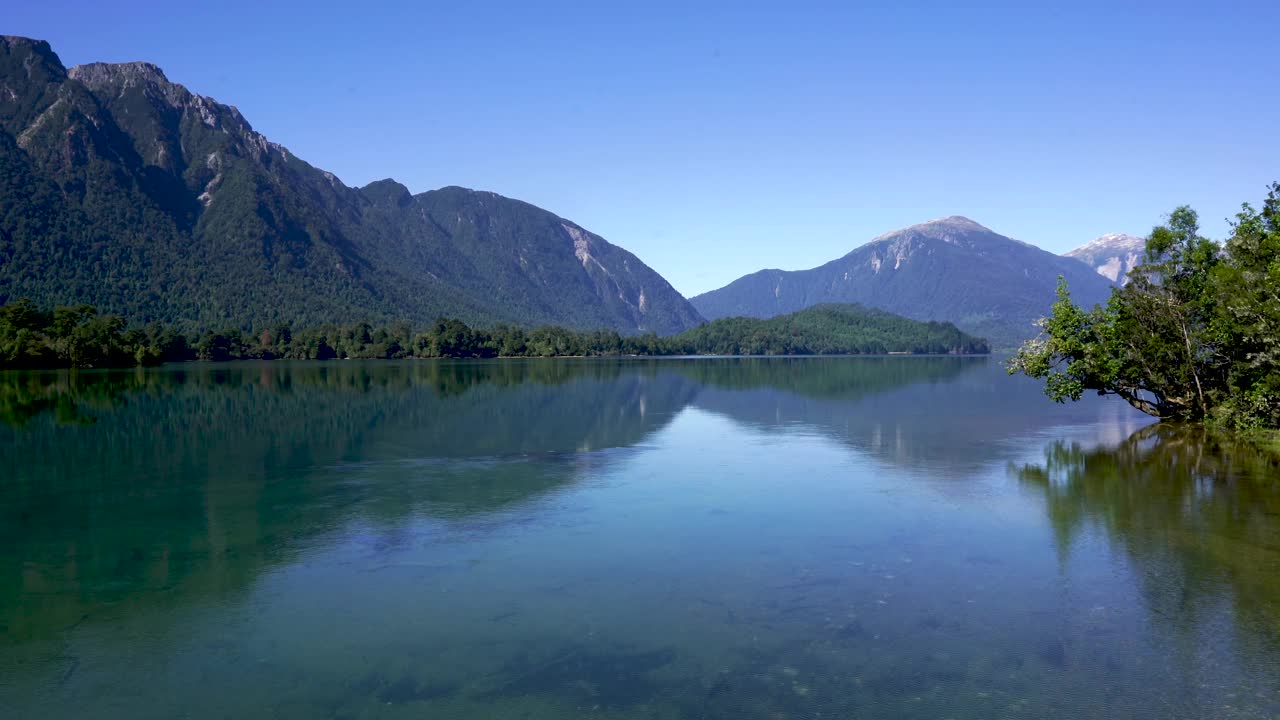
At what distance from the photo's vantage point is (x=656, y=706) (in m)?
10.6

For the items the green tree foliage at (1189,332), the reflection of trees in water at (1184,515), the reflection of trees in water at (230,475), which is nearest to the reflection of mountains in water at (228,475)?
the reflection of trees in water at (230,475)

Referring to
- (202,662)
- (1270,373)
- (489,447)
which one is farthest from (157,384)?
(1270,373)

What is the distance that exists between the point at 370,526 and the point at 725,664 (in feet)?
38.9

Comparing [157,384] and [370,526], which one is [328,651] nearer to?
[370,526]

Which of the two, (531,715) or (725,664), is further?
(725,664)

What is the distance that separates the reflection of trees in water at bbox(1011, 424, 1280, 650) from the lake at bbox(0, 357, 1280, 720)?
0.38 feet

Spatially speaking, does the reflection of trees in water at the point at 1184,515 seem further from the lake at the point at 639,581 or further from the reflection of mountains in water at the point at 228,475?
the reflection of mountains in water at the point at 228,475

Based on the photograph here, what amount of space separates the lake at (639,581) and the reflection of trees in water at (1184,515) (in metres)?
0.12

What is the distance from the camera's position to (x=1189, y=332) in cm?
4072

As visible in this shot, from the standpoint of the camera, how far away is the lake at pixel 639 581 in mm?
11055

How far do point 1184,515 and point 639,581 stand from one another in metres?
15.0

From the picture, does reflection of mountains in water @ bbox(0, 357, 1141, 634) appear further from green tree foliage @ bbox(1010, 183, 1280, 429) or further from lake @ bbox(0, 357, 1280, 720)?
green tree foliage @ bbox(1010, 183, 1280, 429)

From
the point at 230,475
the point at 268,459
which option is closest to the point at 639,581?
the point at 230,475

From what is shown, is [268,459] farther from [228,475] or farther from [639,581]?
[639,581]
